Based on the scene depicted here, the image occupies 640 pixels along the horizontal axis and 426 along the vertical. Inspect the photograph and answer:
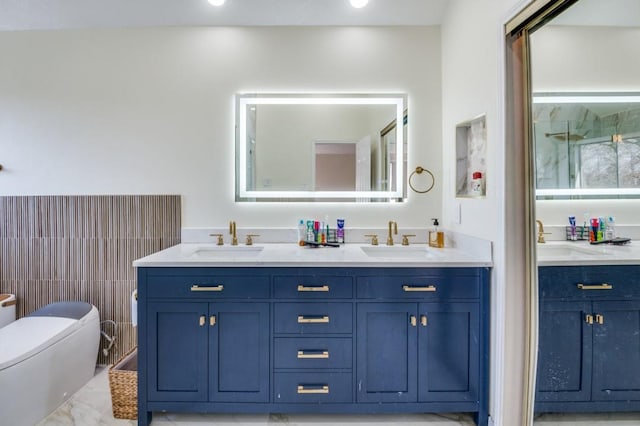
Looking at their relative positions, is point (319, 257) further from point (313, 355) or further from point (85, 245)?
point (85, 245)

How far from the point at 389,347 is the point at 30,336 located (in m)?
2.01

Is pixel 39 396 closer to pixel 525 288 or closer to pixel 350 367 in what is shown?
pixel 350 367

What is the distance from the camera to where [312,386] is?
173 cm

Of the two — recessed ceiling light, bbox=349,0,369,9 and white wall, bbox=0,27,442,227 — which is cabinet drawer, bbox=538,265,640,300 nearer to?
white wall, bbox=0,27,442,227

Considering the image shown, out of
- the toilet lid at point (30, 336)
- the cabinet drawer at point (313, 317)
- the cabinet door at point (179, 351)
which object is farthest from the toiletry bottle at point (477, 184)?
the toilet lid at point (30, 336)

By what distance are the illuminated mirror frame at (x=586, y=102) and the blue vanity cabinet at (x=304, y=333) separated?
1.77 feet

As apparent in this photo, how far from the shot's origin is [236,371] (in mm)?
1725

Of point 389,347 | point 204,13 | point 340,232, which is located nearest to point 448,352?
point 389,347

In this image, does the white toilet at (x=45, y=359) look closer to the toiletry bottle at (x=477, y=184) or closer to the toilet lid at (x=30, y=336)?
the toilet lid at (x=30, y=336)

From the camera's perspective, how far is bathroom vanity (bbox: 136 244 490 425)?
172cm

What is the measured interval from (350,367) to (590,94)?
5.35ft

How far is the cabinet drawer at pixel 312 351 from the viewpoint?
1.73 m

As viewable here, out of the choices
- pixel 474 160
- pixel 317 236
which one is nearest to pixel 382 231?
pixel 317 236

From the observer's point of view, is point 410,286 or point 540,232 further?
point 410,286
